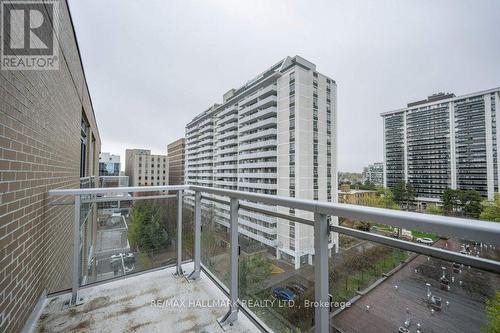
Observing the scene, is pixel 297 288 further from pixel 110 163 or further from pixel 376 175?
pixel 110 163

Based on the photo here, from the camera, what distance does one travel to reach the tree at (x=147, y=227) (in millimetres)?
2480

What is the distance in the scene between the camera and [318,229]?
103cm

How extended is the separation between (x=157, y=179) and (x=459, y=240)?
58857mm

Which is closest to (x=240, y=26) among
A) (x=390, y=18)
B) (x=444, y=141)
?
(x=390, y=18)

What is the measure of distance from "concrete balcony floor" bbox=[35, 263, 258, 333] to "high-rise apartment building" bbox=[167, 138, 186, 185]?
61.8 m

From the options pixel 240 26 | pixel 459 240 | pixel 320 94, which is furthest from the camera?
pixel 320 94

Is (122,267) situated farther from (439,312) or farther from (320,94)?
(320,94)

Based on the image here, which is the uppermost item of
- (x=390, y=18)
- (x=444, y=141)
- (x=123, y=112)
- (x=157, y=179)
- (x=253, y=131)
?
A: (x=390, y=18)

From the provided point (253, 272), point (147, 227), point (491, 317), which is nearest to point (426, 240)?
point (491, 317)

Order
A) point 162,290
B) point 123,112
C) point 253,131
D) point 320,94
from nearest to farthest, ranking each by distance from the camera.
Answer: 1. point 162,290
2. point 123,112
3. point 320,94
4. point 253,131

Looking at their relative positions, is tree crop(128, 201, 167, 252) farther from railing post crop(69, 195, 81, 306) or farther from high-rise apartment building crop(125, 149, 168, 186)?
high-rise apartment building crop(125, 149, 168, 186)

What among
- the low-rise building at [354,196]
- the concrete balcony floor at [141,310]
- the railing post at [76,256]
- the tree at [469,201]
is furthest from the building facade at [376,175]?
the railing post at [76,256]

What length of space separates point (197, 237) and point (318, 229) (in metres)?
1.89

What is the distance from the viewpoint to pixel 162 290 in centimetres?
213
